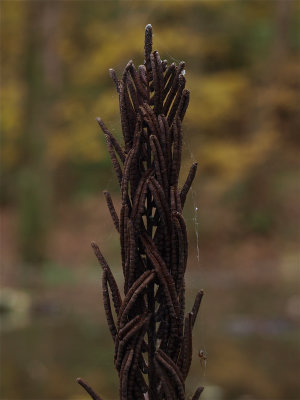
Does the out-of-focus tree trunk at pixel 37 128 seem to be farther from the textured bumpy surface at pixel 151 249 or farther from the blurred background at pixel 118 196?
the textured bumpy surface at pixel 151 249

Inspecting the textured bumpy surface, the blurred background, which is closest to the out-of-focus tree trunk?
the blurred background

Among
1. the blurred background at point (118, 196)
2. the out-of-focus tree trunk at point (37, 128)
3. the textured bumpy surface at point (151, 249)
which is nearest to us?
the textured bumpy surface at point (151, 249)

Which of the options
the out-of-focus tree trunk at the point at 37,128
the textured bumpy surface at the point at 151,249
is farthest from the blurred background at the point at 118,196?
the textured bumpy surface at the point at 151,249

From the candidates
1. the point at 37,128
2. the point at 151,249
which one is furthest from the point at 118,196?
the point at 151,249

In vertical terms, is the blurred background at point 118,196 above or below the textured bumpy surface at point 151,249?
above

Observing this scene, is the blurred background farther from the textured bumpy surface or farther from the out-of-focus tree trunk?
the textured bumpy surface

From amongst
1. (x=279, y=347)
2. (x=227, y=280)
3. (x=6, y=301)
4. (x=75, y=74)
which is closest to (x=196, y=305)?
(x=279, y=347)

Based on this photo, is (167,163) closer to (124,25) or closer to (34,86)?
(34,86)
